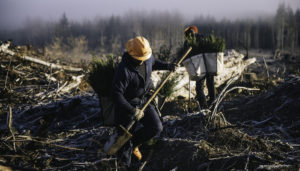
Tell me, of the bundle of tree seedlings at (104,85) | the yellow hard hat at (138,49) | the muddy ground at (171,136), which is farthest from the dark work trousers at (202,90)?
the yellow hard hat at (138,49)

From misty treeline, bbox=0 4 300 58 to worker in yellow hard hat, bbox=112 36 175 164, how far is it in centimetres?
3625

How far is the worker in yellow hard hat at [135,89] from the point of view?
2668mm

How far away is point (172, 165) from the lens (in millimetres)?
2572

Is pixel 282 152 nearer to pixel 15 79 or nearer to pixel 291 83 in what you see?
pixel 291 83

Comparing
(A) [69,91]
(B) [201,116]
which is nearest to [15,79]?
(A) [69,91]

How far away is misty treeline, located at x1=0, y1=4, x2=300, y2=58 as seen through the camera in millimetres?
47625

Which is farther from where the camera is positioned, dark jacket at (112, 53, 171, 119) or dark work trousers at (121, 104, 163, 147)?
dark work trousers at (121, 104, 163, 147)

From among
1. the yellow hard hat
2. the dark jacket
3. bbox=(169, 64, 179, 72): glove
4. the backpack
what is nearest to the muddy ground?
the backpack

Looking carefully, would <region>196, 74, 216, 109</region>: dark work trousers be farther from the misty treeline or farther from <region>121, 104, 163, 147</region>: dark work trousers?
the misty treeline

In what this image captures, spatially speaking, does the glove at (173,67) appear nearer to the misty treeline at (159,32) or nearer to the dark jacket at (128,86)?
the dark jacket at (128,86)

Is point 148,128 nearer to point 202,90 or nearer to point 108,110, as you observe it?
point 108,110

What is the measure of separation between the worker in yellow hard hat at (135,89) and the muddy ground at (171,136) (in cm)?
36

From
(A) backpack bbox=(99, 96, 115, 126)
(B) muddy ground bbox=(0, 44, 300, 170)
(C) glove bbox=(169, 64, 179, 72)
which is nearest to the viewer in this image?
(B) muddy ground bbox=(0, 44, 300, 170)

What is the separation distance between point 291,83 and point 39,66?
813 centimetres
